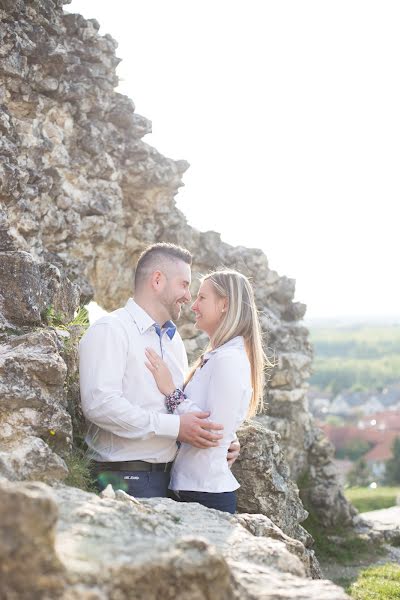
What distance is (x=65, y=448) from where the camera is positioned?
22.3 feet

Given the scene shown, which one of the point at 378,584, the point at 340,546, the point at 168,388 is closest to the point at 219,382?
the point at 168,388

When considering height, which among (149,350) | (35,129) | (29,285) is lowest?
(149,350)

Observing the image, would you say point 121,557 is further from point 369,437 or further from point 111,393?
point 369,437

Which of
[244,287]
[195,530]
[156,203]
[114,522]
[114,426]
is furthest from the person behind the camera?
[156,203]

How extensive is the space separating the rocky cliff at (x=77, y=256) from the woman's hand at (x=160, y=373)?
103cm

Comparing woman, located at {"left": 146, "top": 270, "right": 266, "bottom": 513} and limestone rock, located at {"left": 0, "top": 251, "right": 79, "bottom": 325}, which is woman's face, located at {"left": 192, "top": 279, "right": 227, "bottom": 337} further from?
limestone rock, located at {"left": 0, "top": 251, "right": 79, "bottom": 325}

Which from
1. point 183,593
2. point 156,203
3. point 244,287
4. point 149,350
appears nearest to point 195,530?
point 183,593

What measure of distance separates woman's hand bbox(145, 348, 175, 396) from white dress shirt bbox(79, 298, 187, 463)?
67 mm

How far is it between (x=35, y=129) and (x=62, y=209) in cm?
185

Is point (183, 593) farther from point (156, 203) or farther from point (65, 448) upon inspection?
point (156, 203)

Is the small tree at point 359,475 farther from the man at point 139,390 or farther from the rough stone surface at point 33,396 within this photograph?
the rough stone surface at point 33,396

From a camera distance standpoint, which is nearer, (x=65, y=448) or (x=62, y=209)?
(x=65, y=448)

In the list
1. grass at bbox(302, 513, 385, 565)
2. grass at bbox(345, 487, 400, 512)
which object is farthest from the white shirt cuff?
grass at bbox(345, 487, 400, 512)

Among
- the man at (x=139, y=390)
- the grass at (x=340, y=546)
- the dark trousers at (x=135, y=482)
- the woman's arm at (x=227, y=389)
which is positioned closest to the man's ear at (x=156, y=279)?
the man at (x=139, y=390)
